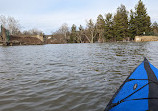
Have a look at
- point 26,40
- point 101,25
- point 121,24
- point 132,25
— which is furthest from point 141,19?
point 26,40

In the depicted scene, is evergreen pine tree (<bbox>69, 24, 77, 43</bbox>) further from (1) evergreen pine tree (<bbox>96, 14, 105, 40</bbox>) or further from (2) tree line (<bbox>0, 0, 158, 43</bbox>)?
(1) evergreen pine tree (<bbox>96, 14, 105, 40</bbox>)

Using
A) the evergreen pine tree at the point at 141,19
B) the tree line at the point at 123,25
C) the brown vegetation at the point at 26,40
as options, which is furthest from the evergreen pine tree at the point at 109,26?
the brown vegetation at the point at 26,40

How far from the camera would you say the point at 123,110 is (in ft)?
6.40

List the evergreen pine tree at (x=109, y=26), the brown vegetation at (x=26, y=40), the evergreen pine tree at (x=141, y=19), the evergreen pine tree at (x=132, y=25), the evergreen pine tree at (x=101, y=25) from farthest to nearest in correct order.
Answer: the evergreen pine tree at (x=101, y=25), the evergreen pine tree at (x=109, y=26), the evergreen pine tree at (x=132, y=25), the evergreen pine tree at (x=141, y=19), the brown vegetation at (x=26, y=40)

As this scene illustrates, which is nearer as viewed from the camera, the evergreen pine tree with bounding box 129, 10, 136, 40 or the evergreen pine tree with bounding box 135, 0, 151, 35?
the evergreen pine tree with bounding box 135, 0, 151, 35

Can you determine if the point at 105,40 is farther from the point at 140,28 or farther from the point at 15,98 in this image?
the point at 15,98

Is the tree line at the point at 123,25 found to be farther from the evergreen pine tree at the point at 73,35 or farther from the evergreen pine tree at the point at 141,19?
the evergreen pine tree at the point at 73,35

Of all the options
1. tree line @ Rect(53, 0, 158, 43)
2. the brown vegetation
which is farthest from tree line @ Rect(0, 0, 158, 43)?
the brown vegetation

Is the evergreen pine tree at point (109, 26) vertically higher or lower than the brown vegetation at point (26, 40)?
higher

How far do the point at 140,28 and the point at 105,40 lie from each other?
14627 mm

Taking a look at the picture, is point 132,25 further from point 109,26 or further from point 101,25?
point 101,25

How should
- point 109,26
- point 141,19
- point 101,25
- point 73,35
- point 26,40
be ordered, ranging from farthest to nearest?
1. point 73,35
2. point 101,25
3. point 109,26
4. point 26,40
5. point 141,19

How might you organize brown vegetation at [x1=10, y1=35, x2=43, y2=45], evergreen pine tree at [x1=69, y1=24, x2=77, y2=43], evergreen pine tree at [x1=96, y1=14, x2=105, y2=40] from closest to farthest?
brown vegetation at [x1=10, y1=35, x2=43, y2=45] < evergreen pine tree at [x1=96, y1=14, x2=105, y2=40] < evergreen pine tree at [x1=69, y1=24, x2=77, y2=43]

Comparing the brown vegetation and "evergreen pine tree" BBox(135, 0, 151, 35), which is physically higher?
"evergreen pine tree" BBox(135, 0, 151, 35)
